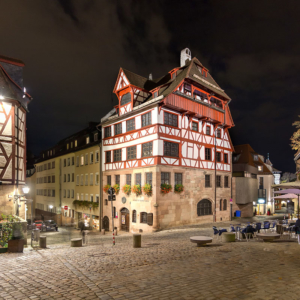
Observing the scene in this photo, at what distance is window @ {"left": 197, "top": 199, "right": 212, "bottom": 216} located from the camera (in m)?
28.1

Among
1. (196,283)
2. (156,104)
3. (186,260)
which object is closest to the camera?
(196,283)

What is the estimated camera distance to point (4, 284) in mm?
7668

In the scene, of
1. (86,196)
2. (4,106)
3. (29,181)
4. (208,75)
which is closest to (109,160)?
(86,196)

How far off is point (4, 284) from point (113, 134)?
79.9 feet

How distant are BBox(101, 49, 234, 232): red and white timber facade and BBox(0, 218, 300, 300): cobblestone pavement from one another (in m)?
13.8

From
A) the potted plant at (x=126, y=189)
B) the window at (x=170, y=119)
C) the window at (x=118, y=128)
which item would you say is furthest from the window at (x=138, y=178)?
the window at (x=118, y=128)

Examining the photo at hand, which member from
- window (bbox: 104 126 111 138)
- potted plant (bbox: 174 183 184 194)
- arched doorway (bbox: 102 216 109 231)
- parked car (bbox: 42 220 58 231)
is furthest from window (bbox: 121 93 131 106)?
parked car (bbox: 42 220 58 231)

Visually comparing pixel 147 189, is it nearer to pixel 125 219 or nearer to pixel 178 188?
pixel 178 188

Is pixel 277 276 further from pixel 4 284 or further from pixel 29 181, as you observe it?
pixel 29 181

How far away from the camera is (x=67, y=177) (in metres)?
44.4

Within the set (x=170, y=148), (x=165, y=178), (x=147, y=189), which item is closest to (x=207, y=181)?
(x=165, y=178)

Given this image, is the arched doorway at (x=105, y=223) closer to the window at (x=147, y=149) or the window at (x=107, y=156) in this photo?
the window at (x=107, y=156)

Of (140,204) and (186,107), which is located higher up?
(186,107)

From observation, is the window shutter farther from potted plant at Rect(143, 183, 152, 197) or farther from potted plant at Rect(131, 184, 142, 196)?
potted plant at Rect(131, 184, 142, 196)
